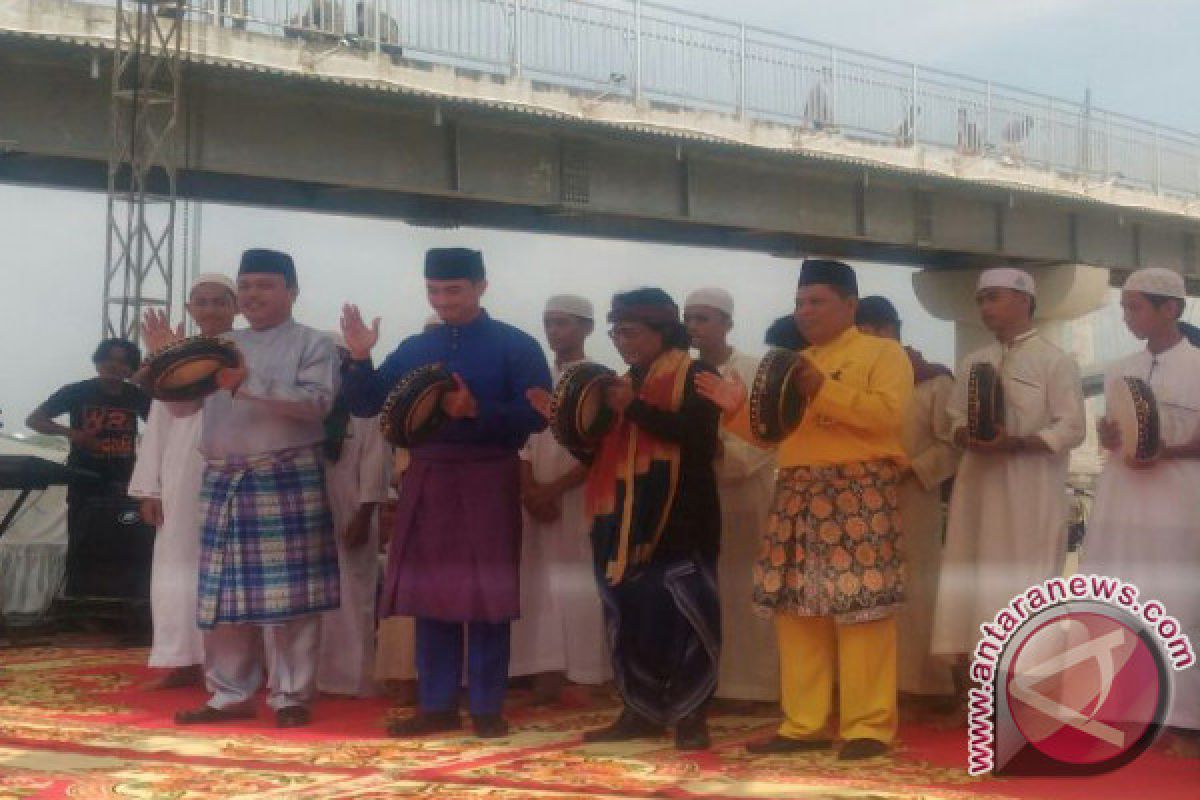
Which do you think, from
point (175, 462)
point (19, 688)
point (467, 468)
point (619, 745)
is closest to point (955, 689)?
point (619, 745)

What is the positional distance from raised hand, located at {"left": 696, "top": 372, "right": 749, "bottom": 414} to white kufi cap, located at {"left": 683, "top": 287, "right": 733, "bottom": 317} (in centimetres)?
114

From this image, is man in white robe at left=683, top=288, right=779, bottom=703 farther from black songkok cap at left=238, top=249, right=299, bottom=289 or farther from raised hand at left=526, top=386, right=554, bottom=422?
black songkok cap at left=238, top=249, right=299, bottom=289

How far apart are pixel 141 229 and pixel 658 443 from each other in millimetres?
10017

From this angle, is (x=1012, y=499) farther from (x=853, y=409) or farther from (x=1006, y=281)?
(x=853, y=409)

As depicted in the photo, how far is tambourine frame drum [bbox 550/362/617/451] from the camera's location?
606 centimetres

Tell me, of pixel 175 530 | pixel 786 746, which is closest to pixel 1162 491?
pixel 786 746

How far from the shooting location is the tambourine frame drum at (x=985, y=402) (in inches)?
241

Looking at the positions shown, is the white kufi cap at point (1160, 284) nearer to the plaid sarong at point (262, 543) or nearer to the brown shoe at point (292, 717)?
the plaid sarong at point (262, 543)

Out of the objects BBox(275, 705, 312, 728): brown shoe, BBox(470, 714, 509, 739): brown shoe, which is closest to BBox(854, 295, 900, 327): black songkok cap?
BBox(470, 714, 509, 739): brown shoe

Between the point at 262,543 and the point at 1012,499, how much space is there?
2577 millimetres

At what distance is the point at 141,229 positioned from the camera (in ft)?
50.0

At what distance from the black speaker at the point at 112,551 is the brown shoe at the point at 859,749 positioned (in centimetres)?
472

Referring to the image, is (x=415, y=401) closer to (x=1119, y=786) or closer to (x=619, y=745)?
(x=619, y=745)

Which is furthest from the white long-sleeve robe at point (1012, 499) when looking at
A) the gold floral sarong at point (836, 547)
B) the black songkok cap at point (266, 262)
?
the black songkok cap at point (266, 262)
